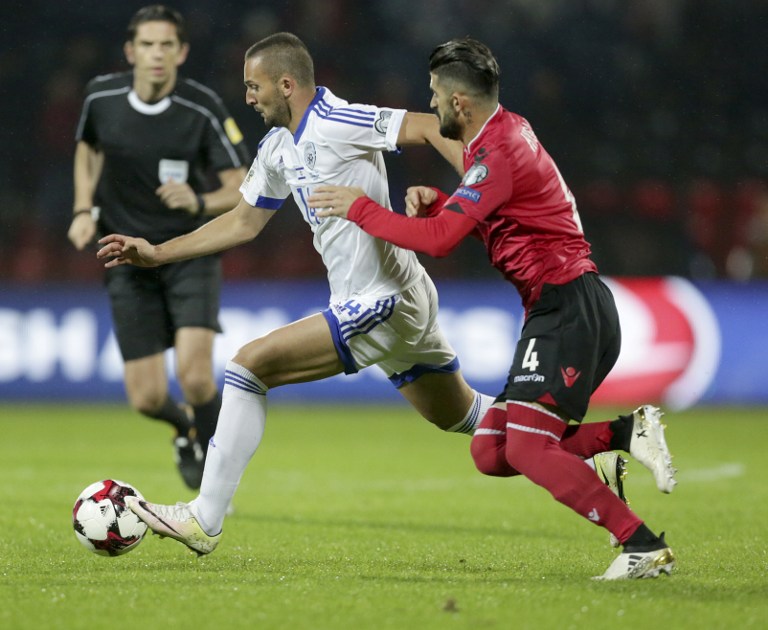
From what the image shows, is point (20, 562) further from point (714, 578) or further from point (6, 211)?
point (6, 211)

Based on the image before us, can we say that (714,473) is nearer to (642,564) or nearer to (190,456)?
(190,456)

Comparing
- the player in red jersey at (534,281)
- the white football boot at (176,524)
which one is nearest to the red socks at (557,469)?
the player in red jersey at (534,281)

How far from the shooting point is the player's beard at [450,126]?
501 centimetres

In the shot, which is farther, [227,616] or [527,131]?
[527,131]

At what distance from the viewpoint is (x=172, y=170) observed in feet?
25.7

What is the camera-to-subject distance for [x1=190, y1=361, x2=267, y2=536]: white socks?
17.6ft

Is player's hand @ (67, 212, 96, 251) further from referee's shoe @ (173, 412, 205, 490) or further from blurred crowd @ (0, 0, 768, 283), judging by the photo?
blurred crowd @ (0, 0, 768, 283)

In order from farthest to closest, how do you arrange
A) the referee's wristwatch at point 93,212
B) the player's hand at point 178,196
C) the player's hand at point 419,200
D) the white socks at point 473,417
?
the referee's wristwatch at point 93,212 < the player's hand at point 178,196 < the white socks at point 473,417 < the player's hand at point 419,200

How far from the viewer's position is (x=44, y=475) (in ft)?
29.7

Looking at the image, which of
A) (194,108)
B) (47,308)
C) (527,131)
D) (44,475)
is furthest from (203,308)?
(47,308)

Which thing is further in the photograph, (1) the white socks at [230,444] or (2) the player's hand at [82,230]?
(2) the player's hand at [82,230]

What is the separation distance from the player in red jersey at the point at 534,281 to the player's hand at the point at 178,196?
8.08ft

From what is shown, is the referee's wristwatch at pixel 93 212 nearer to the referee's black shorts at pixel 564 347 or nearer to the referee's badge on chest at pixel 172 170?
the referee's badge on chest at pixel 172 170

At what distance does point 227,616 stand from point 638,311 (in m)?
10.1
